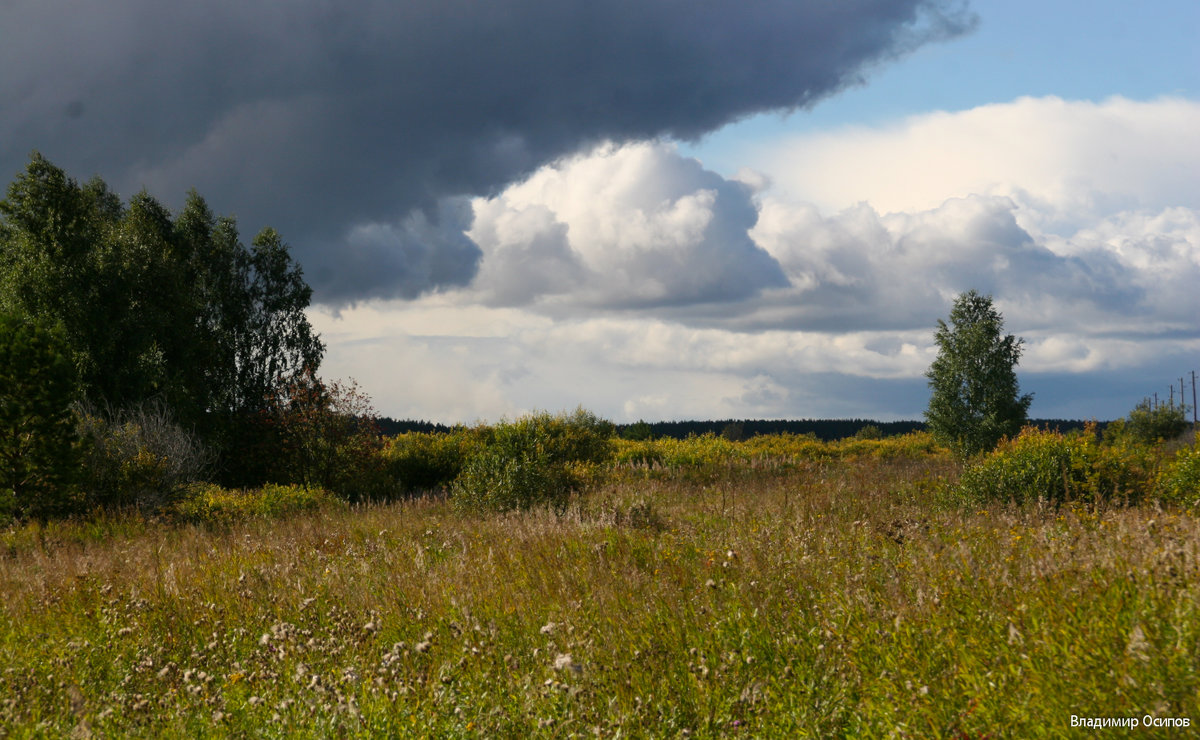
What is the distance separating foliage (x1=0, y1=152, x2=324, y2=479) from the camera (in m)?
22.4

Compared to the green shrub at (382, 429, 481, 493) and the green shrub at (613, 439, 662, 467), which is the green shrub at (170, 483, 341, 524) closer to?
the green shrub at (382, 429, 481, 493)

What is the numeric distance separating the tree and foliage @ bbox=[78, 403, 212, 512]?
100 ft

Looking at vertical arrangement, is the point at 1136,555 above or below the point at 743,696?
above

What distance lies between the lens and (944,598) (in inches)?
176

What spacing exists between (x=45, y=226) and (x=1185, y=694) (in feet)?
92.5

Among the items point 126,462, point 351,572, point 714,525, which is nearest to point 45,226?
point 126,462

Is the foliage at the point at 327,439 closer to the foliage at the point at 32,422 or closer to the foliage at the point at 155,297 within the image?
the foliage at the point at 155,297

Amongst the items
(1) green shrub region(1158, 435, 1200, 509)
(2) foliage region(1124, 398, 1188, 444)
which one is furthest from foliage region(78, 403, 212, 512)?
(2) foliage region(1124, 398, 1188, 444)

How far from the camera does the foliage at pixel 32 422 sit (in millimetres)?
14086

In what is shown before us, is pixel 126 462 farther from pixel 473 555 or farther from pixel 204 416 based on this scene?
pixel 473 555

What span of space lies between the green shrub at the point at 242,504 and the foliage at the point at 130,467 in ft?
1.44

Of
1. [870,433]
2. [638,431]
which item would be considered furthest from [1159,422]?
[638,431]

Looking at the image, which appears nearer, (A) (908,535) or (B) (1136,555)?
(B) (1136,555)

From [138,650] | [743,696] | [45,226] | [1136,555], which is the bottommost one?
[138,650]
